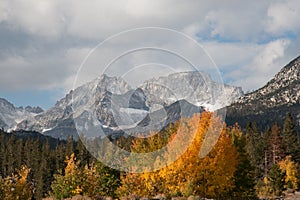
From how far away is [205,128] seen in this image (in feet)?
133

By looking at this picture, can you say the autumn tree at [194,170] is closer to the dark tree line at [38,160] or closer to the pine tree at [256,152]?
the pine tree at [256,152]

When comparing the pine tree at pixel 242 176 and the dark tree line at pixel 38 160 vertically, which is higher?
the dark tree line at pixel 38 160

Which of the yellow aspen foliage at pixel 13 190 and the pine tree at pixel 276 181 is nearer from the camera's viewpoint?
the yellow aspen foliage at pixel 13 190

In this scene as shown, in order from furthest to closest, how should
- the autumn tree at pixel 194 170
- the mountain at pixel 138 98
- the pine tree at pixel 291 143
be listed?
the pine tree at pixel 291 143
the autumn tree at pixel 194 170
the mountain at pixel 138 98

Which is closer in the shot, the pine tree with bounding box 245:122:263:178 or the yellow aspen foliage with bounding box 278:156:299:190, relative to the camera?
the yellow aspen foliage with bounding box 278:156:299:190

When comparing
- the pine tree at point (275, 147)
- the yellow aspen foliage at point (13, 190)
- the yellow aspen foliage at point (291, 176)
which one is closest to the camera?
the yellow aspen foliage at point (13, 190)

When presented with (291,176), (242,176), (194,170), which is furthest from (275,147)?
(194,170)

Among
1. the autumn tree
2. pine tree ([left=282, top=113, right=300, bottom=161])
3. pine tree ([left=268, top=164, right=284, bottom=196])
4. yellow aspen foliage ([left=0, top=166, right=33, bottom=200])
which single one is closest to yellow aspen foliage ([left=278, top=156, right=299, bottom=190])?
pine tree ([left=268, top=164, right=284, bottom=196])

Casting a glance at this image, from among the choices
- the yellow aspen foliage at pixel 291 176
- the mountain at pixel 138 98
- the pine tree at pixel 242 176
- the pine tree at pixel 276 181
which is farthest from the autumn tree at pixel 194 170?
the yellow aspen foliage at pixel 291 176

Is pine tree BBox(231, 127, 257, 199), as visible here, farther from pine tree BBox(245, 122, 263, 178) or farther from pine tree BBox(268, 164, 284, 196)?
pine tree BBox(245, 122, 263, 178)

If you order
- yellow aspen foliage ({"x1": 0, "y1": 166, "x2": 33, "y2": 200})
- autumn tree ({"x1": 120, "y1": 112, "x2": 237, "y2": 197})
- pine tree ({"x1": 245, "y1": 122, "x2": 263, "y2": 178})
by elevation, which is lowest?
yellow aspen foliage ({"x1": 0, "y1": 166, "x2": 33, "y2": 200})

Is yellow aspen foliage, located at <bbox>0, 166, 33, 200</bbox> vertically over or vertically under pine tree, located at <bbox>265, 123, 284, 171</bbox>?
under

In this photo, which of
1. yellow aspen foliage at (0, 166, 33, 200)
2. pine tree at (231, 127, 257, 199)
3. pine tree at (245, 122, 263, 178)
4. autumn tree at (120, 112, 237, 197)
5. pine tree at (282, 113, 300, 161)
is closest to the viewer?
yellow aspen foliage at (0, 166, 33, 200)

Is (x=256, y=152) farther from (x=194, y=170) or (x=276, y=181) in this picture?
(x=194, y=170)
